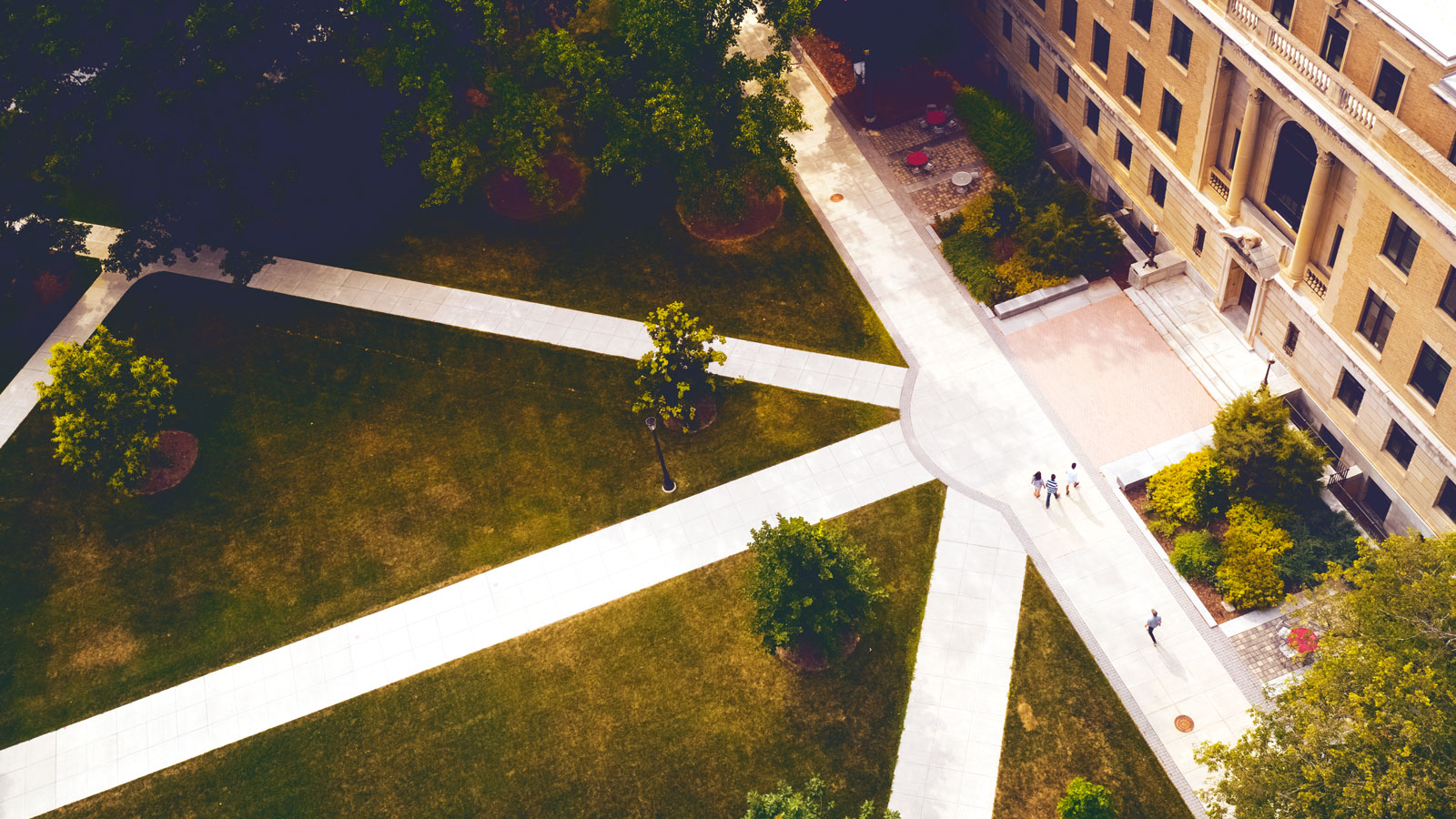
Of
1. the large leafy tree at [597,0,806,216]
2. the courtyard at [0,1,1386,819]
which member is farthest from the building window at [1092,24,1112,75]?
the large leafy tree at [597,0,806,216]

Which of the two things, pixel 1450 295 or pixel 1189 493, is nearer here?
pixel 1450 295

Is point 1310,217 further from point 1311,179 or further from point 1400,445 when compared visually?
point 1400,445

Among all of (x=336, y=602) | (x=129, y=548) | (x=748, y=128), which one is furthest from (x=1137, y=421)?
(x=129, y=548)

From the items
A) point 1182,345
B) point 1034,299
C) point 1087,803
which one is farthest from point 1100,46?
point 1087,803

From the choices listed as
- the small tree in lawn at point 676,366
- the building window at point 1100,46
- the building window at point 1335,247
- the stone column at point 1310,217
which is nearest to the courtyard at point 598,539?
the small tree in lawn at point 676,366

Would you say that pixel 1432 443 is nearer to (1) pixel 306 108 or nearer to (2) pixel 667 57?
(2) pixel 667 57
